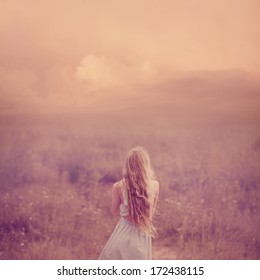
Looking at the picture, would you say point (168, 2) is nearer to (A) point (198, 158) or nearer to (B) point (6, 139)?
(A) point (198, 158)

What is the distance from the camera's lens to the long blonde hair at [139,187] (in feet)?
12.9

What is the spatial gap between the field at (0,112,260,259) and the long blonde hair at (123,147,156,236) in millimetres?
231

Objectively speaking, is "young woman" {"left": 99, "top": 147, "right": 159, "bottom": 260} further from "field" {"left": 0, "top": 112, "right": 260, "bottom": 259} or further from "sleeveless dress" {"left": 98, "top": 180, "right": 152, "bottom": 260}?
"field" {"left": 0, "top": 112, "right": 260, "bottom": 259}

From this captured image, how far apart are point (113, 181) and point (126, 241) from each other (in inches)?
22.9

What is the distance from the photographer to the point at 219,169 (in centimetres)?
427

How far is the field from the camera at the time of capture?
4223mm

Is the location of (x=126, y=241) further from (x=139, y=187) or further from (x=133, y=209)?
(x=139, y=187)

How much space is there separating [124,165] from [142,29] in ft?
3.87

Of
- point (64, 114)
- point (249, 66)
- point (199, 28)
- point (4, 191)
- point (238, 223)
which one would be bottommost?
point (238, 223)

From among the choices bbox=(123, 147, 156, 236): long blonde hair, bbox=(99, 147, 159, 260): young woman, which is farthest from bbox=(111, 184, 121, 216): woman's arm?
bbox=(123, 147, 156, 236): long blonde hair

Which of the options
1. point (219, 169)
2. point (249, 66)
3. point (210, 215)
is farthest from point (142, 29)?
point (210, 215)

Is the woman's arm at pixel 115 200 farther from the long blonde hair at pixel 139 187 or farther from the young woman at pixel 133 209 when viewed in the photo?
the long blonde hair at pixel 139 187

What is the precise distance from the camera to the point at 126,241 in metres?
3.89

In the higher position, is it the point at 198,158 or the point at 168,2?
the point at 168,2
